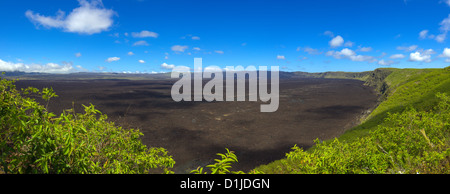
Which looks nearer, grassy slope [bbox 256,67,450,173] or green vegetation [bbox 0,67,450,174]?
green vegetation [bbox 0,67,450,174]

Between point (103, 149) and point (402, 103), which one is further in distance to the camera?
point (402, 103)

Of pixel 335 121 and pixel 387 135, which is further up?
pixel 387 135

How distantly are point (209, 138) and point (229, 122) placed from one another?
12.0 meters

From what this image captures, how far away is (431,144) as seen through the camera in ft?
27.1

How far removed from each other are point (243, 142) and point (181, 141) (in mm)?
10897

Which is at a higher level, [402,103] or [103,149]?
[103,149]

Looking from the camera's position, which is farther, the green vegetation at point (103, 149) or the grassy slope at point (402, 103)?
the grassy slope at point (402, 103)
